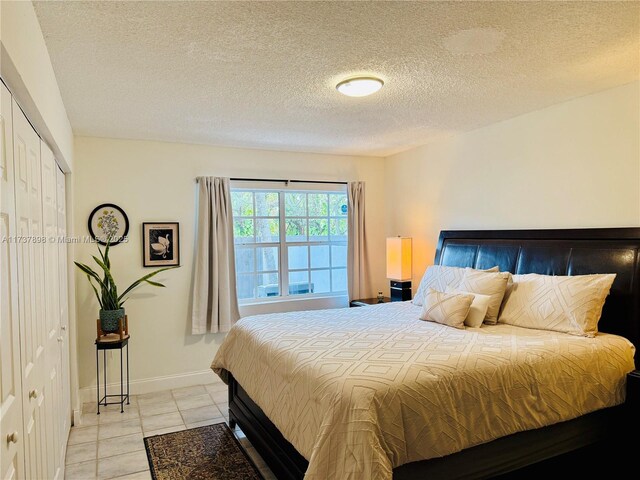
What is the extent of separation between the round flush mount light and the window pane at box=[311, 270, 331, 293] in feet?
9.07

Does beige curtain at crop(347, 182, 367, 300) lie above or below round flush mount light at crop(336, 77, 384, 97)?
below

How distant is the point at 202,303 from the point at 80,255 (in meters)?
1.20

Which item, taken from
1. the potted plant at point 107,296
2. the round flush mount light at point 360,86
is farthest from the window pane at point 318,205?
the round flush mount light at point 360,86

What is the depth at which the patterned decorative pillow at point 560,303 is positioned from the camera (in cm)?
265

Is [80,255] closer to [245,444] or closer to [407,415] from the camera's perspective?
[245,444]

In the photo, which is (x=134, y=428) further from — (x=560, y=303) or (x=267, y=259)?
(x=560, y=303)

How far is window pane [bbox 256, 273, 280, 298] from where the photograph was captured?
486 centimetres

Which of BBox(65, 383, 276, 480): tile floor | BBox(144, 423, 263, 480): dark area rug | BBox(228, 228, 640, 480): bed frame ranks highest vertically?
BBox(228, 228, 640, 480): bed frame

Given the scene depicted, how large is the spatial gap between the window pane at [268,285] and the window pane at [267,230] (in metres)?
0.40

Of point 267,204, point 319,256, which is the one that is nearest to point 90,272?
point 267,204

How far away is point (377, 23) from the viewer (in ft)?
6.40

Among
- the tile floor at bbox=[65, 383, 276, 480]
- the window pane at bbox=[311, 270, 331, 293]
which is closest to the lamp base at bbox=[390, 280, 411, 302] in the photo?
the window pane at bbox=[311, 270, 331, 293]

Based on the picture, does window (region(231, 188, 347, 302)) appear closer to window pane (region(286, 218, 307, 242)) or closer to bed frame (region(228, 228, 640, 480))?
window pane (region(286, 218, 307, 242))

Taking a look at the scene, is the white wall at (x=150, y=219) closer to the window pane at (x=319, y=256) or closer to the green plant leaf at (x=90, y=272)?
the green plant leaf at (x=90, y=272)
